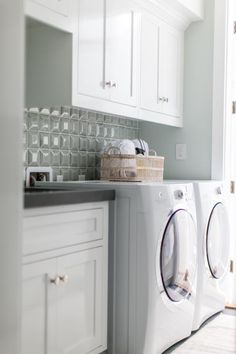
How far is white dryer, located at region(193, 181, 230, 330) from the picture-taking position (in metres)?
2.90

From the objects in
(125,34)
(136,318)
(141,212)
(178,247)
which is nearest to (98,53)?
(125,34)

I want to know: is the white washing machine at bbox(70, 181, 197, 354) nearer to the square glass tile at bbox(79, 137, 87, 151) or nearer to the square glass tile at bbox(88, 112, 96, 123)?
the square glass tile at bbox(79, 137, 87, 151)

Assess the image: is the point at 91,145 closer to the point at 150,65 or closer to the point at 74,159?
the point at 74,159

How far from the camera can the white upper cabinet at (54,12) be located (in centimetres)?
209

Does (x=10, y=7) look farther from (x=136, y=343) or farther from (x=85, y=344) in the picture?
(x=136, y=343)

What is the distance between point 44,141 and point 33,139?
0.10 metres

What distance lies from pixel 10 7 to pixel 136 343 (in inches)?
79.7

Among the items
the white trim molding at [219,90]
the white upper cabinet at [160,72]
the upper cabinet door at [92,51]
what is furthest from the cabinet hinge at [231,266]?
the upper cabinet door at [92,51]

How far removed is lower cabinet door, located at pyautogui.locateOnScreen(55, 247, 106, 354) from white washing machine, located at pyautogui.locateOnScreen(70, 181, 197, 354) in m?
0.10

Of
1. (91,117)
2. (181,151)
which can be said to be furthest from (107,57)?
(181,151)

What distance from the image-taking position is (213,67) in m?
3.55

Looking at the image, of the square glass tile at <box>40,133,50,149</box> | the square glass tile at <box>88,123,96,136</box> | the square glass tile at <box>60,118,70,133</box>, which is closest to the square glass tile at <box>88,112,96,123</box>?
the square glass tile at <box>88,123,96,136</box>

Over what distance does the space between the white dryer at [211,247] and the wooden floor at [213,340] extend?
2.2 inches

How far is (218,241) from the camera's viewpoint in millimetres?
3227
